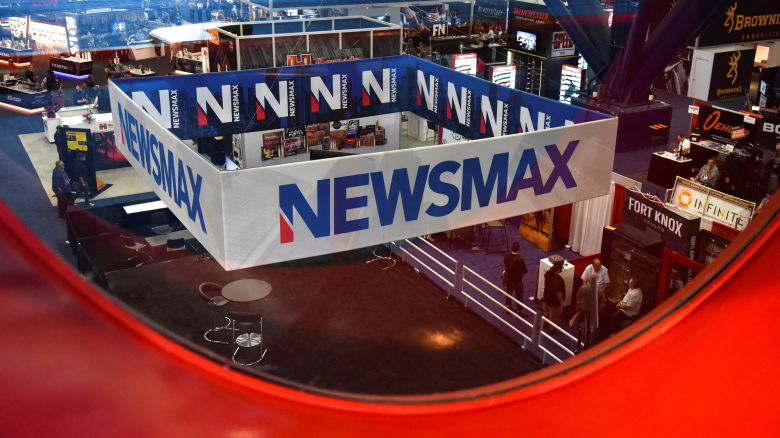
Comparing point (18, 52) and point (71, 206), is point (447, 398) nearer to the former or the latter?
point (71, 206)

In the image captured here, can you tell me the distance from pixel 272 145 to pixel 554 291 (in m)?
5.98

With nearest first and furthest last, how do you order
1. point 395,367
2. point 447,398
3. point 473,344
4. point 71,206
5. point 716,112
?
1. point 447,398
2. point 395,367
3. point 473,344
4. point 71,206
5. point 716,112

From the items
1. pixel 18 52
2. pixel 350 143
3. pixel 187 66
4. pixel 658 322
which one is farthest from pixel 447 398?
pixel 18 52

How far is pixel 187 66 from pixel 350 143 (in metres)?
7.53

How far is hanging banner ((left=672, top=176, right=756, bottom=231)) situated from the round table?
188 inches

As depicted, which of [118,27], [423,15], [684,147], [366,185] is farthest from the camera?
[118,27]

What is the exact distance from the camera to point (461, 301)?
7.96 m

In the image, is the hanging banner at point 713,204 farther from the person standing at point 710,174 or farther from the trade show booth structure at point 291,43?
the trade show booth structure at point 291,43

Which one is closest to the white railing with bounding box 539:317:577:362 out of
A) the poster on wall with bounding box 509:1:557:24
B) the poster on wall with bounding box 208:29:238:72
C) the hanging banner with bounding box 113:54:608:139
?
the hanging banner with bounding box 113:54:608:139

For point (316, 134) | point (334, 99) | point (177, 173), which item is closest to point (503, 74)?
point (316, 134)

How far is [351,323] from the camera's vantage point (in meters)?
7.36

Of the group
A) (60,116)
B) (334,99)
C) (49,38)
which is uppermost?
(334,99)

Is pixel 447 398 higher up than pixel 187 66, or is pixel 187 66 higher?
pixel 447 398

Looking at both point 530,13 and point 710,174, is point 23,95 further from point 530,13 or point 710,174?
point 710,174
